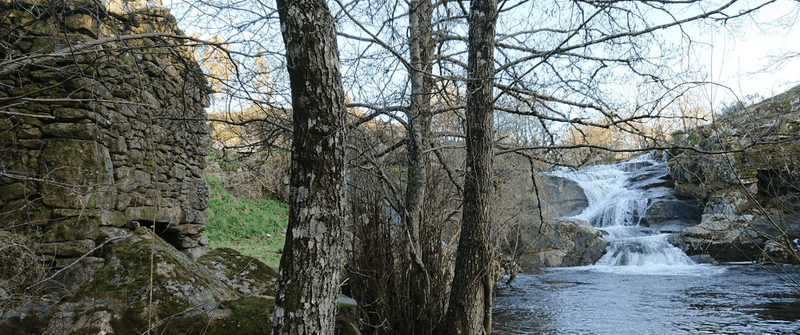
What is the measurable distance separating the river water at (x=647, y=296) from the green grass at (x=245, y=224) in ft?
18.6

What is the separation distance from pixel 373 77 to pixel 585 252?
1197cm

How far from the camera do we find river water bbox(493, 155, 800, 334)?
6676 millimetres

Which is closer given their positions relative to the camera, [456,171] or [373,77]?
[373,77]

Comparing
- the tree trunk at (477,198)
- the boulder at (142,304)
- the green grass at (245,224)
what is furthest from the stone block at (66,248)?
the green grass at (245,224)

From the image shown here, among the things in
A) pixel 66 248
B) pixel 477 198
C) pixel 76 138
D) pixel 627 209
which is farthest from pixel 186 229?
pixel 627 209

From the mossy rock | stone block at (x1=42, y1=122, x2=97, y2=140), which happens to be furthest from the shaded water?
stone block at (x1=42, y1=122, x2=97, y2=140)

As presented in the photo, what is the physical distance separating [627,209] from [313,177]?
677 inches

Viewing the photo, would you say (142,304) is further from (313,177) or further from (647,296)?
(647,296)

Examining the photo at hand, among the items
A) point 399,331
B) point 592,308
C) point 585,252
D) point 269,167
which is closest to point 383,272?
point 399,331

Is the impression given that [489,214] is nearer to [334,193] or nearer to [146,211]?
[334,193]

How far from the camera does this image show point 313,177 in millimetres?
2670

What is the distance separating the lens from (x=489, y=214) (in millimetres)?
4438

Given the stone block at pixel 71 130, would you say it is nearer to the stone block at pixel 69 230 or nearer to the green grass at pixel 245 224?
the stone block at pixel 69 230

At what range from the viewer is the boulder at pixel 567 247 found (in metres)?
13.8
